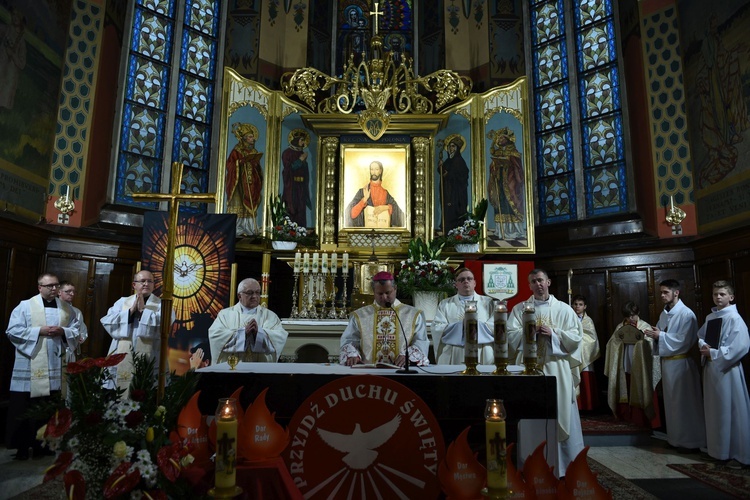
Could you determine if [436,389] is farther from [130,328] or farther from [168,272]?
[130,328]

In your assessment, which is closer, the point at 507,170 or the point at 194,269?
the point at 194,269

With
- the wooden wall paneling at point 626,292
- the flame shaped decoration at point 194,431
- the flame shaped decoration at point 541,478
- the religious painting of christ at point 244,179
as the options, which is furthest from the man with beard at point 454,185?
the flame shaped decoration at point 194,431

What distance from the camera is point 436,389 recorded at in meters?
3.23

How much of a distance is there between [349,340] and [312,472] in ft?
6.65

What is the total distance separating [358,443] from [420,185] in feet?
22.9

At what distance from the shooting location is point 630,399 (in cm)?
761

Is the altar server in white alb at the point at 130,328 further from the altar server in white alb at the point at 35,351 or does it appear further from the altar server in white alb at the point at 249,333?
the altar server in white alb at the point at 249,333

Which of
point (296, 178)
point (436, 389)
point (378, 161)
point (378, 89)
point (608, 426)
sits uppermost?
point (378, 89)

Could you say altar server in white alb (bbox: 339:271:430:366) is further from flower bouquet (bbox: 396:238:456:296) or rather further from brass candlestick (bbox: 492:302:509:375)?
flower bouquet (bbox: 396:238:456:296)

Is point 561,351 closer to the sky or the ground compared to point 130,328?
closer to the ground

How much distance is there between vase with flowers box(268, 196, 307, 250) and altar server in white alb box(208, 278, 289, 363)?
8.77 feet

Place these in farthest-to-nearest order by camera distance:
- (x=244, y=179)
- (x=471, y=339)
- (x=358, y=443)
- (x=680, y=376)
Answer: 1. (x=244, y=179)
2. (x=680, y=376)
3. (x=471, y=339)
4. (x=358, y=443)

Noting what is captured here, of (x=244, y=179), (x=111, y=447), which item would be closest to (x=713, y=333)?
(x=111, y=447)

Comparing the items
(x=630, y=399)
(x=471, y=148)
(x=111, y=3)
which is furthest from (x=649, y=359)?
(x=111, y=3)
